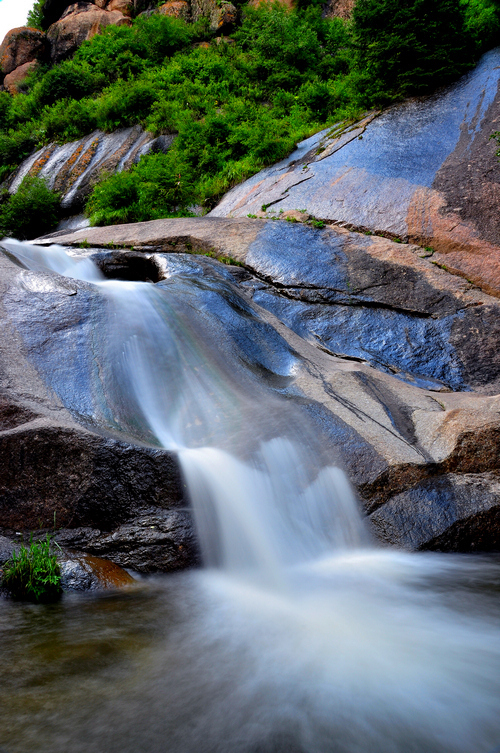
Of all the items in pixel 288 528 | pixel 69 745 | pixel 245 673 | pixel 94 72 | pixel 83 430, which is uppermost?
pixel 94 72

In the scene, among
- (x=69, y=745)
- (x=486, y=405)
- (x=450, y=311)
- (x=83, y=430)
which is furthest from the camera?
(x=450, y=311)

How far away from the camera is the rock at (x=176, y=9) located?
2348 cm

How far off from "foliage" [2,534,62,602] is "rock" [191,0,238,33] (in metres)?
25.5

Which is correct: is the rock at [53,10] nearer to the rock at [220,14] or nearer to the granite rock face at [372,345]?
the rock at [220,14]

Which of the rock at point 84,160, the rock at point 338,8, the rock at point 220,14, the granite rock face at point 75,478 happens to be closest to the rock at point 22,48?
the rock at point 220,14

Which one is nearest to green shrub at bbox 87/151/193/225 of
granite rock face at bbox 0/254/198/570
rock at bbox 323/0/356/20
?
granite rock face at bbox 0/254/198/570

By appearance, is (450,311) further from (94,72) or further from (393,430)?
(94,72)

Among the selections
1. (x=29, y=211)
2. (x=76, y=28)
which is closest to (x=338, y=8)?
(x=76, y=28)

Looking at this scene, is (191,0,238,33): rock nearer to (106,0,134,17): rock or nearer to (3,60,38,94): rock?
(106,0,134,17): rock

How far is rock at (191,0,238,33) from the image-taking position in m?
21.9

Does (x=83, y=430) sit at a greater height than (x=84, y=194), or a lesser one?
lesser

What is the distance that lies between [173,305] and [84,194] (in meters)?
11.3

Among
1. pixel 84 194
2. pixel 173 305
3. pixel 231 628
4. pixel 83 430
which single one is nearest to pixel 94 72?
pixel 84 194

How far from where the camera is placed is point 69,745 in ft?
5.95
